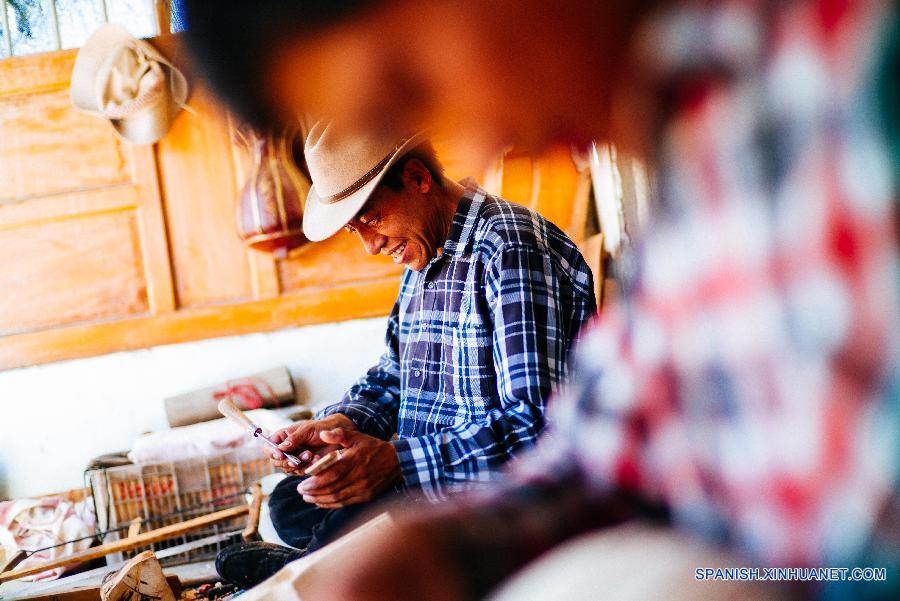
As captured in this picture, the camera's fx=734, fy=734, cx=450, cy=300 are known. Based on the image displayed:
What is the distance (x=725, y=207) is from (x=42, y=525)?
3.76m

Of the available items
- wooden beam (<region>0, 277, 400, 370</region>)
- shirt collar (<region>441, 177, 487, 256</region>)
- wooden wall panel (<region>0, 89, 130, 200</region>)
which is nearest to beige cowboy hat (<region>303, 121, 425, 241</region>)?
shirt collar (<region>441, 177, 487, 256</region>)

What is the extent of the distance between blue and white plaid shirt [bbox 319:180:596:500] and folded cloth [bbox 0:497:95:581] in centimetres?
209

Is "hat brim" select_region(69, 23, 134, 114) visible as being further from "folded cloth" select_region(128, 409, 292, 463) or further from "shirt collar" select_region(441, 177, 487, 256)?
"shirt collar" select_region(441, 177, 487, 256)

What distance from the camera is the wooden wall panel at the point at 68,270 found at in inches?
153

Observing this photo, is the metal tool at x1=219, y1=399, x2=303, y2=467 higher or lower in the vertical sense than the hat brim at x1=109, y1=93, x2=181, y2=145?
lower

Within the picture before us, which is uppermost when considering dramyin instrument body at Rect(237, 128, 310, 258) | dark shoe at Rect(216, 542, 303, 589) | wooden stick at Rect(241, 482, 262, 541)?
dramyin instrument body at Rect(237, 128, 310, 258)

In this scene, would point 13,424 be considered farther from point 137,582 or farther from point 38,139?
point 137,582

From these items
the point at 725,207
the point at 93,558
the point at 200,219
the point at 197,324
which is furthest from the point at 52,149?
the point at 725,207

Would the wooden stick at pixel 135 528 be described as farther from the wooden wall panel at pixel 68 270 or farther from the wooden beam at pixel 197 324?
the wooden wall panel at pixel 68 270

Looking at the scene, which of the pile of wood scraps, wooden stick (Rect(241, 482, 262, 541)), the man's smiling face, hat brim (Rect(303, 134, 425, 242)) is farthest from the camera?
wooden stick (Rect(241, 482, 262, 541))

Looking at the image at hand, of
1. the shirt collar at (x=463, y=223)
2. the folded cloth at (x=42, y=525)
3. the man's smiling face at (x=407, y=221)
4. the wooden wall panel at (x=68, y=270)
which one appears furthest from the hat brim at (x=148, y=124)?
the shirt collar at (x=463, y=223)

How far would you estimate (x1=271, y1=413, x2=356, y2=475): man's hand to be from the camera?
5.85 ft

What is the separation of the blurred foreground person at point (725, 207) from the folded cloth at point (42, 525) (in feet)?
11.1

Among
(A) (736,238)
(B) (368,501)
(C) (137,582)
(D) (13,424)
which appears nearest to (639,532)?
(A) (736,238)
